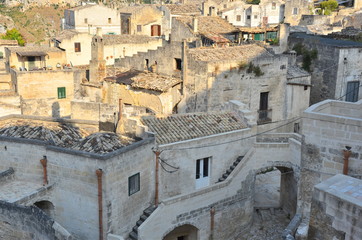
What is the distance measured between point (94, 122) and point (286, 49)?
766 inches

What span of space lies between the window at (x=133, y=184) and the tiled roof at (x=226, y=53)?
11724mm

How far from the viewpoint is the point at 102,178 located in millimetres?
16172

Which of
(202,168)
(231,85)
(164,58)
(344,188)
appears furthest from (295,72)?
(344,188)

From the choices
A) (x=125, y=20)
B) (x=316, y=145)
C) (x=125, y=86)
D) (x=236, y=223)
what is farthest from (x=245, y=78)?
(x=125, y=20)

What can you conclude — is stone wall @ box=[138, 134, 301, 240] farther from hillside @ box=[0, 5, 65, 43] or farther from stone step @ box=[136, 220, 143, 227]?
hillside @ box=[0, 5, 65, 43]

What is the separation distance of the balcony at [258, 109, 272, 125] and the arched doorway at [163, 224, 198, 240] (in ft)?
37.4

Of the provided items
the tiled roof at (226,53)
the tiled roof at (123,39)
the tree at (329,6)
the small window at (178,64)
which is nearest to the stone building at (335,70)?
the tiled roof at (226,53)

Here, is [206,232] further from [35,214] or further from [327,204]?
[327,204]

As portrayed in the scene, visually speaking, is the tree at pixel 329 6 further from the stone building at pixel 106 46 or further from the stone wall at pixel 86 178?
the stone wall at pixel 86 178

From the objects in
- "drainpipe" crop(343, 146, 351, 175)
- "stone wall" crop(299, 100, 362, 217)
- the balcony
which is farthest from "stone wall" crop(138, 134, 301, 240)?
the balcony

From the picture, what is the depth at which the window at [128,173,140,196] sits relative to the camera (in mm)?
17484

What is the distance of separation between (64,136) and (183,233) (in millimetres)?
7004

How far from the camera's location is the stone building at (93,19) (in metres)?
54.9

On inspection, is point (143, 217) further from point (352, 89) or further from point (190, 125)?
point (352, 89)
